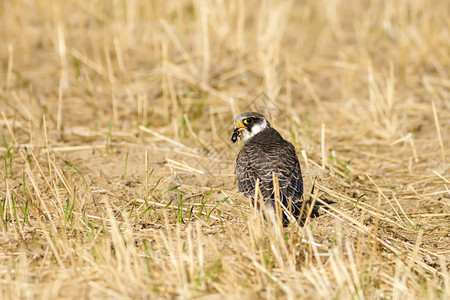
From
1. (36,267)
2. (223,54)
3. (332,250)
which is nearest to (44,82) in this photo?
(223,54)

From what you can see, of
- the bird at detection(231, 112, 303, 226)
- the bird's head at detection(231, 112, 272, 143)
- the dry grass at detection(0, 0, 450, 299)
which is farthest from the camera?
the bird's head at detection(231, 112, 272, 143)

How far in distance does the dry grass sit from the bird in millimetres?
232

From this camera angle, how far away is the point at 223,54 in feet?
29.4

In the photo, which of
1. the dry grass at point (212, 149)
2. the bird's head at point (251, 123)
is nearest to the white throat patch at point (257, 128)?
the bird's head at point (251, 123)

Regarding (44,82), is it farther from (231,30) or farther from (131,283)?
(131,283)

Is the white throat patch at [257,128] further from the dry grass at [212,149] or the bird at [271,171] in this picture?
the dry grass at [212,149]

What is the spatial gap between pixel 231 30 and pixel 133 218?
4.79 m

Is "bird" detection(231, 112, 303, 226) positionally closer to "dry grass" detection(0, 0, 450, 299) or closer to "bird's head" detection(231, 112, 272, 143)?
"bird's head" detection(231, 112, 272, 143)

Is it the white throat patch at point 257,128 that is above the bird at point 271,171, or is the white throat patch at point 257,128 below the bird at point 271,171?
above

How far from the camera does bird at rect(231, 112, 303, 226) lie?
4816 mm

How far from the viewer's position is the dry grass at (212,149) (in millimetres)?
3951

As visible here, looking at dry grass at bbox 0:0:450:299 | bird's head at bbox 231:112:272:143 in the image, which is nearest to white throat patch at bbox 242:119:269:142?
bird's head at bbox 231:112:272:143

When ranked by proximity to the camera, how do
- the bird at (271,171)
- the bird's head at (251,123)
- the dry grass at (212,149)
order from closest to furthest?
the dry grass at (212,149) < the bird at (271,171) < the bird's head at (251,123)

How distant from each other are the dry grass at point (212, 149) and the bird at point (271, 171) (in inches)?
9.1
